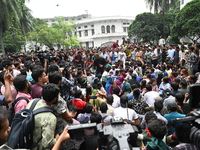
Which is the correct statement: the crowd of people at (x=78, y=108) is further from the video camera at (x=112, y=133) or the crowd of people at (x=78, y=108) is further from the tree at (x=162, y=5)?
the tree at (x=162, y=5)

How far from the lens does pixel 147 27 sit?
76.9 feet

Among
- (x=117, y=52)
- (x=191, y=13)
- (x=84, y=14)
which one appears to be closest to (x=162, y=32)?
(x=191, y=13)

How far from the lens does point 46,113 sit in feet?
5.31

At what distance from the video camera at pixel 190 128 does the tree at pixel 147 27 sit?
77.7 feet

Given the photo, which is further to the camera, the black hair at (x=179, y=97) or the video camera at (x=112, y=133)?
the black hair at (x=179, y=97)

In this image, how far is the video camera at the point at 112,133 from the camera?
1.17 m

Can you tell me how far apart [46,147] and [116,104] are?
259 cm

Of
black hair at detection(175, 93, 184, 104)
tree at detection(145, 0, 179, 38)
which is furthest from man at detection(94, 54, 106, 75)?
tree at detection(145, 0, 179, 38)

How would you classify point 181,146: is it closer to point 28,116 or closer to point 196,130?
point 196,130

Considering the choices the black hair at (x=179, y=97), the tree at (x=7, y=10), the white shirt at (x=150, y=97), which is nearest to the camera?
the black hair at (x=179, y=97)

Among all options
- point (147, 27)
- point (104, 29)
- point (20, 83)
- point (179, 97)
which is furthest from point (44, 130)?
point (104, 29)

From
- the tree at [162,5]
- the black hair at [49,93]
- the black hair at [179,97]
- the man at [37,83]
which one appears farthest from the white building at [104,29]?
the black hair at [49,93]

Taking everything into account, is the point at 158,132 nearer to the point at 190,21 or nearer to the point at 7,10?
the point at 190,21

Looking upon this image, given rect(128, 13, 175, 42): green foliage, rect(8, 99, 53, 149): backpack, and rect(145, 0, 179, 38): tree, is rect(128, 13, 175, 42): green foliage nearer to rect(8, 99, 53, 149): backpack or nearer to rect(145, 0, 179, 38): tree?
rect(145, 0, 179, 38): tree
